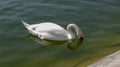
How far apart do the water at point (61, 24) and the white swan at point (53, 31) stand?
281mm

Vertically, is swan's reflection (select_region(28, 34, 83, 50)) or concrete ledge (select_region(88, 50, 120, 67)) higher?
concrete ledge (select_region(88, 50, 120, 67))

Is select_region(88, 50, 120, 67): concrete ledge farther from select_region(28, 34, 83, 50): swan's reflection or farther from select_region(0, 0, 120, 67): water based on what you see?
select_region(28, 34, 83, 50): swan's reflection

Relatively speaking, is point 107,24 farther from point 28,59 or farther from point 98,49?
point 28,59

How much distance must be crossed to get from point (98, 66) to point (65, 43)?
2888mm

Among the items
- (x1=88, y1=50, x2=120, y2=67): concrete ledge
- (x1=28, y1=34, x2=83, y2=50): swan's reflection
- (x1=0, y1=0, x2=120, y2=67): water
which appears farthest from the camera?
(x1=28, y1=34, x2=83, y2=50): swan's reflection

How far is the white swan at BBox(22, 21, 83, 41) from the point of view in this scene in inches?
363

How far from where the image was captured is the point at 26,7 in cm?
1131

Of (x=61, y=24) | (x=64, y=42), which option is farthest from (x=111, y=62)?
(x=61, y=24)

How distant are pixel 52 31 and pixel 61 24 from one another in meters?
0.98

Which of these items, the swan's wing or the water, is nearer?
the water

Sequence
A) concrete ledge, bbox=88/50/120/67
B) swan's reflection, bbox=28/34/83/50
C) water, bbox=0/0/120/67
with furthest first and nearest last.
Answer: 1. swan's reflection, bbox=28/34/83/50
2. water, bbox=0/0/120/67
3. concrete ledge, bbox=88/50/120/67

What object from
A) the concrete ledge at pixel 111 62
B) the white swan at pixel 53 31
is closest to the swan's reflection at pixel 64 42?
the white swan at pixel 53 31

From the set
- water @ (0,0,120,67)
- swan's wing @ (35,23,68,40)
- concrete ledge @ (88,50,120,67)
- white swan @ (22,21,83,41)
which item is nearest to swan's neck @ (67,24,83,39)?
white swan @ (22,21,83,41)

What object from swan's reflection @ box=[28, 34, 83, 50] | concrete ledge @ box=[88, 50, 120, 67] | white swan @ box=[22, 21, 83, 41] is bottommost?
swan's reflection @ box=[28, 34, 83, 50]
